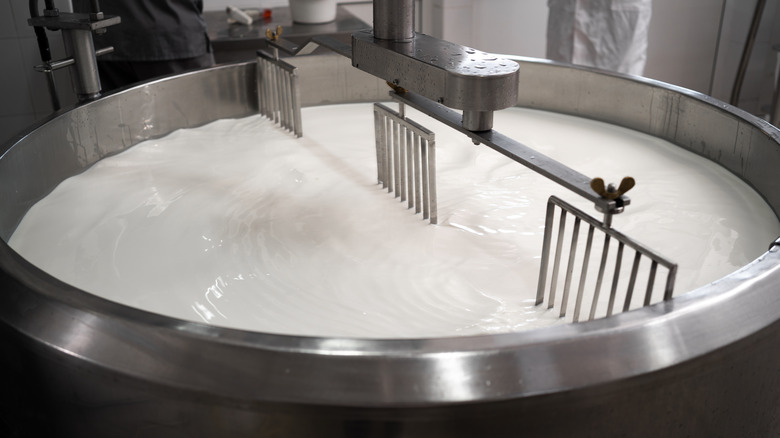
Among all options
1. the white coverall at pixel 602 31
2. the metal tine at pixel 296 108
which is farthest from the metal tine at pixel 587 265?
the white coverall at pixel 602 31

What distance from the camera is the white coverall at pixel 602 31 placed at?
115 inches

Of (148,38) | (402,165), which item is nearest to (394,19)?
(402,165)

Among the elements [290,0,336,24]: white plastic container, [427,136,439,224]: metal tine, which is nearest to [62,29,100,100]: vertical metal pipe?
[427,136,439,224]: metal tine

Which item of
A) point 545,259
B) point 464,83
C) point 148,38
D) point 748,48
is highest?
point 464,83

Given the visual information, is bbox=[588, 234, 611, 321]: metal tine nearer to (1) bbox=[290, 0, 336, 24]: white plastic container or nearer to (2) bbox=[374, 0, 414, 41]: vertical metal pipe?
(2) bbox=[374, 0, 414, 41]: vertical metal pipe

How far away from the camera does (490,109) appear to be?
1097mm

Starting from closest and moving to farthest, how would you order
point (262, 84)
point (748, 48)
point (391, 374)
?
1. point (391, 374)
2. point (262, 84)
3. point (748, 48)

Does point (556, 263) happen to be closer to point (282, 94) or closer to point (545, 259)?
point (545, 259)

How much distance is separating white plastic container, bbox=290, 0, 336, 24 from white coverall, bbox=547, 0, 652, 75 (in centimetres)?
95

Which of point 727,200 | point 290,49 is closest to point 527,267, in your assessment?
point 727,200

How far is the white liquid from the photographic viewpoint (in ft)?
3.72

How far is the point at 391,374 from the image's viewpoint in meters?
0.70

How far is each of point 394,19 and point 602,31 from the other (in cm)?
198

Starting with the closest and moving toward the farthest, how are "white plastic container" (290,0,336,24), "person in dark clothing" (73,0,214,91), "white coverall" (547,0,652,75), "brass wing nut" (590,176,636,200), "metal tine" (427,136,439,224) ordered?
1. "brass wing nut" (590,176,636,200)
2. "metal tine" (427,136,439,224)
3. "person in dark clothing" (73,0,214,91)
4. "white coverall" (547,0,652,75)
5. "white plastic container" (290,0,336,24)
